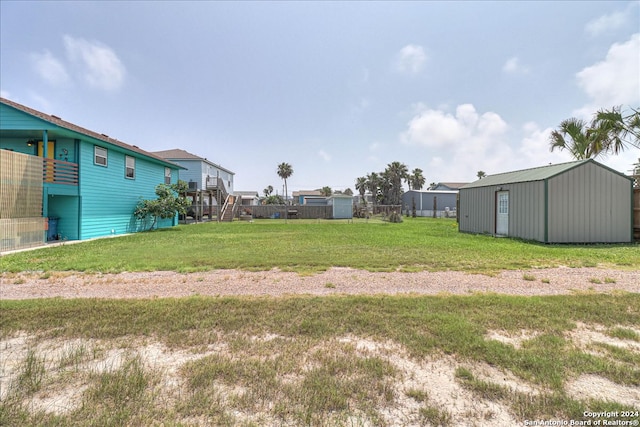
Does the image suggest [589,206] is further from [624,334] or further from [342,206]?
[342,206]

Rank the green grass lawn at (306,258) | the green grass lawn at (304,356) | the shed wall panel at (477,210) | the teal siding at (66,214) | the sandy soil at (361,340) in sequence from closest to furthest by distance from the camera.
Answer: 1. the green grass lawn at (304,356)
2. the sandy soil at (361,340)
3. the green grass lawn at (306,258)
4. the teal siding at (66,214)
5. the shed wall panel at (477,210)

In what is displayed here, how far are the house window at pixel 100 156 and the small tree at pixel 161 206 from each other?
3178 mm

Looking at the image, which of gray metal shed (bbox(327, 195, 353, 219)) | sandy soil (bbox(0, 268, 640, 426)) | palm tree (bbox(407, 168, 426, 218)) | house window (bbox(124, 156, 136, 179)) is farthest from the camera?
palm tree (bbox(407, 168, 426, 218))

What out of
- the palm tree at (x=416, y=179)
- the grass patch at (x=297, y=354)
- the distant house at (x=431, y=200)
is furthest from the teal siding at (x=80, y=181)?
the palm tree at (x=416, y=179)

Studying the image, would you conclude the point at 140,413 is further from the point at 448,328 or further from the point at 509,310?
the point at 509,310

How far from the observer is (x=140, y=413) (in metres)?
1.97

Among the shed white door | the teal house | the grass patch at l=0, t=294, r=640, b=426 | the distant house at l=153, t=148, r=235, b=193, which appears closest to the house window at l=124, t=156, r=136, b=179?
the teal house

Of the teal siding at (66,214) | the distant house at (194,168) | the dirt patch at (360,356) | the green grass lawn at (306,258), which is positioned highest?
the distant house at (194,168)

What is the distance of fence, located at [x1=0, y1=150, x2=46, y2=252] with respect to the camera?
998 cm

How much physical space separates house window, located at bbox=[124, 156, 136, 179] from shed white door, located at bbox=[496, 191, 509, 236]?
65.9 ft

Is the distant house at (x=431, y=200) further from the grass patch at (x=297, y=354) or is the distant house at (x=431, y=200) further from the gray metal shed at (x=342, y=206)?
the grass patch at (x=297, y=354)

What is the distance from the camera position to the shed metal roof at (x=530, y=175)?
12.0 m

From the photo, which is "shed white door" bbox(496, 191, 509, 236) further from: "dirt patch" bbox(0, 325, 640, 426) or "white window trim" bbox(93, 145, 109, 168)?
"white window trim" bbox(93, 145, 109, 168)

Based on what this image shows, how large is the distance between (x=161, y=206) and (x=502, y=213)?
18668mm
